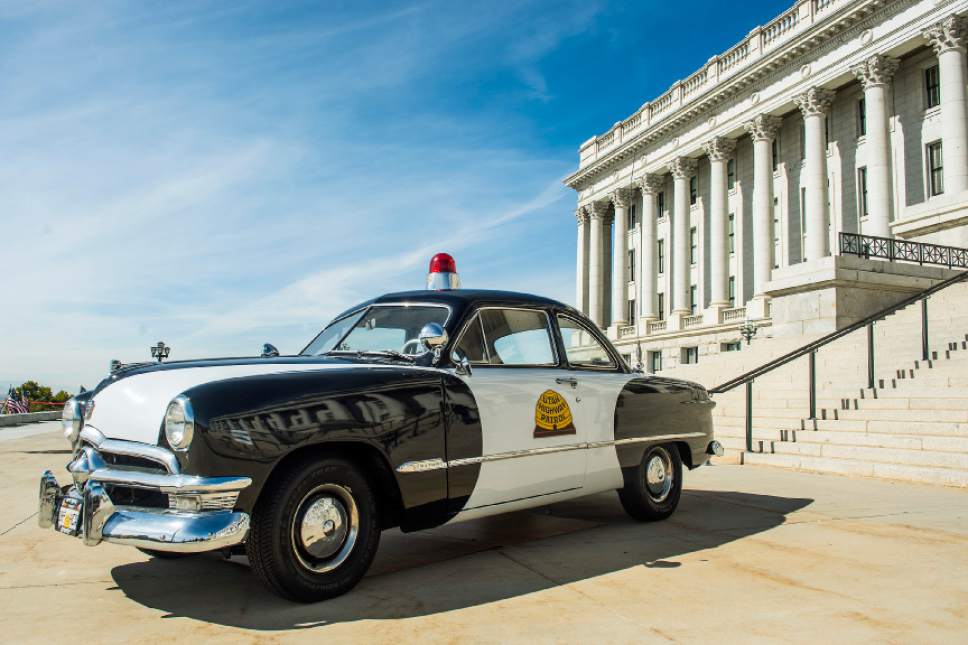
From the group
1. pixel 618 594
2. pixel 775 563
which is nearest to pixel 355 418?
pixel 618 594

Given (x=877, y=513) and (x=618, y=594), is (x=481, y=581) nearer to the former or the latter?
(x=618, y=594)

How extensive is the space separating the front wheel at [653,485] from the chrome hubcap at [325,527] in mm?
2708

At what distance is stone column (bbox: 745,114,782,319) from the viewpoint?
125 feet

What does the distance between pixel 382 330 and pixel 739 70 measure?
3976cm

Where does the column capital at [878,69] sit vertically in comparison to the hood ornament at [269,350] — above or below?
above

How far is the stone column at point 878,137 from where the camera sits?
102 feet

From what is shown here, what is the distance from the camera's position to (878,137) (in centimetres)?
3162

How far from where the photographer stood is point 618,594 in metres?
4.05

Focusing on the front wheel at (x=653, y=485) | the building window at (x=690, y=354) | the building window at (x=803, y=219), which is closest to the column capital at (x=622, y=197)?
the building window at (x=690, y=354)

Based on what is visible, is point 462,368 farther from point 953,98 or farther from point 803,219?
point 803,219

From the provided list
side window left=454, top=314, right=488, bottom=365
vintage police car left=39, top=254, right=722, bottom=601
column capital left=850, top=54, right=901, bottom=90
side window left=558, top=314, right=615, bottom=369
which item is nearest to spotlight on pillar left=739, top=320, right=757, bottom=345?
column capital left=850, top=54, right=901, bottom=90

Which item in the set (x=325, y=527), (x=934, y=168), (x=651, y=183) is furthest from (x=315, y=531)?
(x=651, y=183)

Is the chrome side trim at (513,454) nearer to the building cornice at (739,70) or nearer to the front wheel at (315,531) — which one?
the front wheel at (315,531)

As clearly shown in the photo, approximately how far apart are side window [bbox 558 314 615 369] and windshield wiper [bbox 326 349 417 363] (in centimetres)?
145
